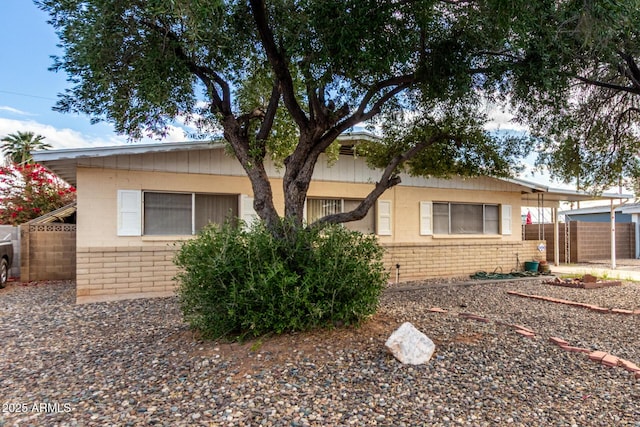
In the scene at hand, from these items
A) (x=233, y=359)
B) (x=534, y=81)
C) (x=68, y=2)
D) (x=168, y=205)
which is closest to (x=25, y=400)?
(x=233, y=359)

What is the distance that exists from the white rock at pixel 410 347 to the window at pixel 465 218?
7.34m

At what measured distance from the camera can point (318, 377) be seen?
3371mm

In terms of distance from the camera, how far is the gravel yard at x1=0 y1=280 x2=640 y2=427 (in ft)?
9.31

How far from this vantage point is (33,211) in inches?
474

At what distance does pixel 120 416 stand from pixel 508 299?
6.83m

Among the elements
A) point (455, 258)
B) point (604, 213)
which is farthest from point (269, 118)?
point (604, 213)

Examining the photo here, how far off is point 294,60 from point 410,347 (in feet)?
12.6

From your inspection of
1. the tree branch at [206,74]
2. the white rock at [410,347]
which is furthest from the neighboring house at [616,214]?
the tree branch at [206,74]

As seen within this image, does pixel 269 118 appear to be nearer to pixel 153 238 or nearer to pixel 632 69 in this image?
pixel 153 238

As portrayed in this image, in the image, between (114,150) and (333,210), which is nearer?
(114,150)

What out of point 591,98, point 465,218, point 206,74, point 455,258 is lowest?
point 455,258

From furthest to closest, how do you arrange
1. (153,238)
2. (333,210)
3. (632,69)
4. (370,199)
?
1. (333,210)
2. (153,238)
3. (632,69)
4. (370,199)

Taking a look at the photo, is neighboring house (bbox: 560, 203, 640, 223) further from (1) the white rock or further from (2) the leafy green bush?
(1) the white rock

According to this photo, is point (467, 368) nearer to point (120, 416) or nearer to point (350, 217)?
point (350, 217)
